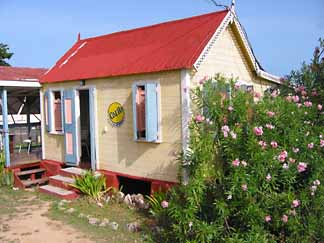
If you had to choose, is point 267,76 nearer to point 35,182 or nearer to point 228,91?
point 228,91

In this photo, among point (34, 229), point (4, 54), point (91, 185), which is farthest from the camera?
point (4, 54)

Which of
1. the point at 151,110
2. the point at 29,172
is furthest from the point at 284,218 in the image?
the point at 29,172

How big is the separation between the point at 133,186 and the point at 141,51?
362cm

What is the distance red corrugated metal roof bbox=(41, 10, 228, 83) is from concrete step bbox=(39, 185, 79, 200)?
2.86 metres

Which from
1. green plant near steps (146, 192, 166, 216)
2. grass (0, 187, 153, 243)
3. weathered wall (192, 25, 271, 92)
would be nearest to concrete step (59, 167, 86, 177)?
grass (0, 187, 153, 243)

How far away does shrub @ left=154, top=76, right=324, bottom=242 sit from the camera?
4969 mm

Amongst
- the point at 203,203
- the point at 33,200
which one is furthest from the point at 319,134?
the point at 33,200

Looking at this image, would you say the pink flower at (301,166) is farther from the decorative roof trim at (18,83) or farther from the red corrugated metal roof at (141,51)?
the decorative roof trim at (18,83)

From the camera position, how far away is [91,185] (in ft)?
28.0

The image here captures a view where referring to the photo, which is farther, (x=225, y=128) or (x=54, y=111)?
(x=54, y=111)

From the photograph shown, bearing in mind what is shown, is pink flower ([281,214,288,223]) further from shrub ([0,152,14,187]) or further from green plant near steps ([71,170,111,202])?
shrub ([0,152,14,187])

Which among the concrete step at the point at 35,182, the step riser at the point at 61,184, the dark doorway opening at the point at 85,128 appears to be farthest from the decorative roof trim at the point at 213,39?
the concrete step at the point at 35,182

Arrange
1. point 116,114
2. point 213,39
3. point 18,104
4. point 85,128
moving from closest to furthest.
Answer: point 213,39
point 116,114
point 85,128
point 18,104

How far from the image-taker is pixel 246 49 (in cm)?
873
